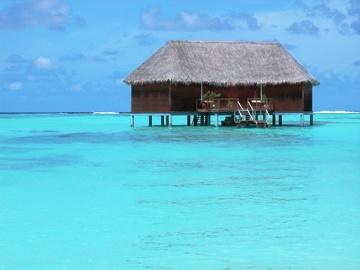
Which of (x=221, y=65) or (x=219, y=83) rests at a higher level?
(x=221, y=65)

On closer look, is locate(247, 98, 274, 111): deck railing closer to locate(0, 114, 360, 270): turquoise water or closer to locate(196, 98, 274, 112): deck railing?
locate(196, 98, 274, 112): deck railing

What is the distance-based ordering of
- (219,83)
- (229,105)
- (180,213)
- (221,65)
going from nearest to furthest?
(180,213) → (219,83) → (229,105) → (221,65)

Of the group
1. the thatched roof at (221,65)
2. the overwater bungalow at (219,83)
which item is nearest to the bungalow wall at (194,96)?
the overwater bungalow at (219,83)

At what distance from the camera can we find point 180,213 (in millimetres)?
8828

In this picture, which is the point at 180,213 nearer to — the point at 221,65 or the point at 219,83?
the point at 219,83

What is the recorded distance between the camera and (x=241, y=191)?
423 inches

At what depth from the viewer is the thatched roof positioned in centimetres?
3153

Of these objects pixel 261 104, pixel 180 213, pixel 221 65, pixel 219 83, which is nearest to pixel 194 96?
pixel 219 83

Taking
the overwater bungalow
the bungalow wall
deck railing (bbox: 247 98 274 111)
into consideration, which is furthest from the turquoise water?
the bungalow wall

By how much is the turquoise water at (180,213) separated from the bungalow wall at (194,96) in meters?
15.1

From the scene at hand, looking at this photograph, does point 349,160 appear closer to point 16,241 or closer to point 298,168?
point 298,168

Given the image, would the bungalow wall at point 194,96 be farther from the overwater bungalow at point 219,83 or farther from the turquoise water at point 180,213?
the turquoise water at point 180,213

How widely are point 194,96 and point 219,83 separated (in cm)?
143

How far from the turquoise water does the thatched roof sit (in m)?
15.2
